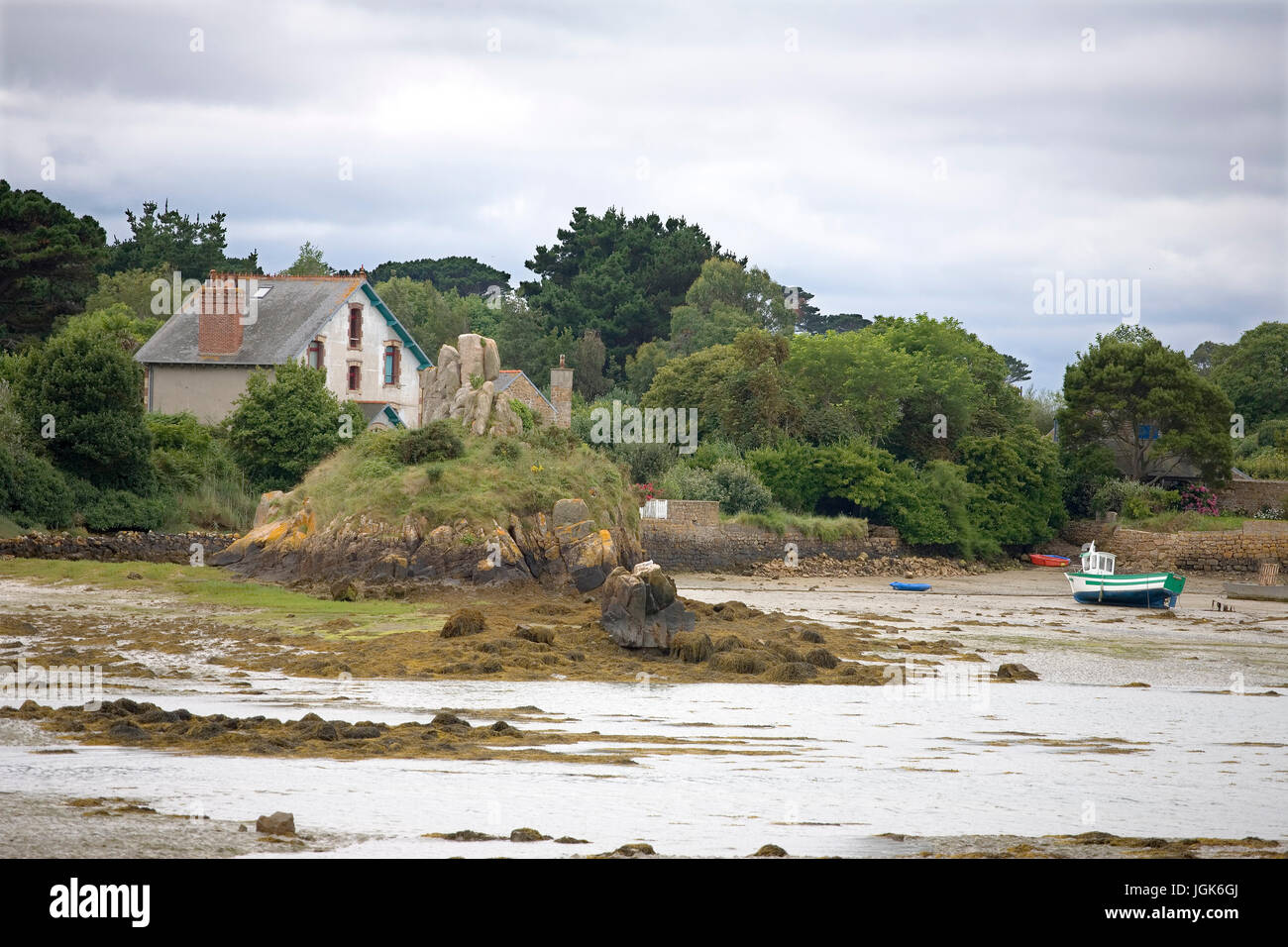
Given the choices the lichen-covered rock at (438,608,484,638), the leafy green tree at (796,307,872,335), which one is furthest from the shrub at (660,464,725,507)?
the leafy green tree at (796,307,872,335)

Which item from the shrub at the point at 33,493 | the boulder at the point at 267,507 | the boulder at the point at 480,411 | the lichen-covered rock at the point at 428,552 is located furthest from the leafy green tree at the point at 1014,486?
the shrub at the point at 33,493

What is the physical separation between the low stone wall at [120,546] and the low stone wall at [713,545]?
46.6 feet

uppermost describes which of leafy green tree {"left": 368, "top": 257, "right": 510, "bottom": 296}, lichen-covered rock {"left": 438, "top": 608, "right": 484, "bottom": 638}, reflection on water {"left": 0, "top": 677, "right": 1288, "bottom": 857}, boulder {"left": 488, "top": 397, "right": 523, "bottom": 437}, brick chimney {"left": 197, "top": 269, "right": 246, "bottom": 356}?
leafy green tree {"left": 368, "top": 257, "right": 510, "bottom": 296}

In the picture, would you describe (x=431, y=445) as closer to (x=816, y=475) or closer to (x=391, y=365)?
(x=816, y=475)

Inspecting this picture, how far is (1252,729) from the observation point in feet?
58.4

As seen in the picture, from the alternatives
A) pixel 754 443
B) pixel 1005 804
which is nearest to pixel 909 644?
pixel 1005 804

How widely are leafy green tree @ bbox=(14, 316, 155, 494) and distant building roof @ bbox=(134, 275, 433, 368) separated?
12.4m

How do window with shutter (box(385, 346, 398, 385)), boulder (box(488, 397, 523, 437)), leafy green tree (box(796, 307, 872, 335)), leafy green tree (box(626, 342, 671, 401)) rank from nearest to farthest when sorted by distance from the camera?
boulder (box(488, 397, 523, 437)) < window with shutter (box(385, 346, 398, 385)) < leafy green tree (box(626, 342, 671, 401)) < leafy green tree (box(796, 307, 872, 335))

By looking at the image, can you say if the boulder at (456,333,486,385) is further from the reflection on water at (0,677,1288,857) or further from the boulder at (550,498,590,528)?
the reflection on water at (0,677,1288,857)

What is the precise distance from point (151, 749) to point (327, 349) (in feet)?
143

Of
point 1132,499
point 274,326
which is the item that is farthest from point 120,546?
point 1132,499

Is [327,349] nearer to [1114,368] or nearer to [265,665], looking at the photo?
[1114,368]

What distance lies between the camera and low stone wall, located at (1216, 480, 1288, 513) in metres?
57.9

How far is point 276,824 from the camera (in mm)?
10078
